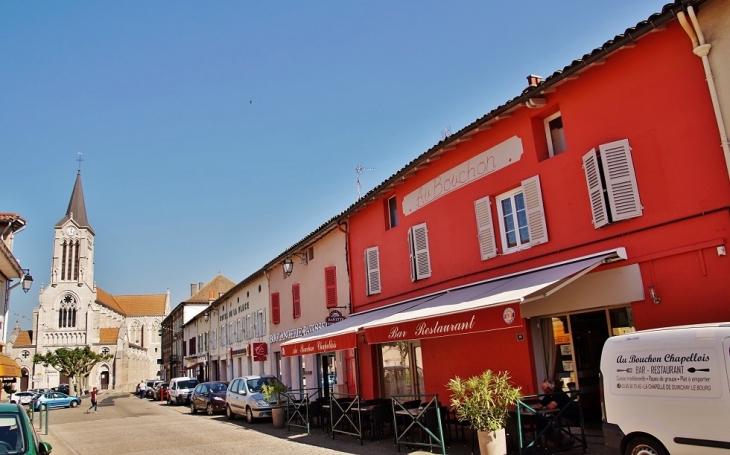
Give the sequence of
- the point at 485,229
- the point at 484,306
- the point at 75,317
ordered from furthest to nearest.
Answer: the point at 75,317, the point at 485,229, the point at 484,306

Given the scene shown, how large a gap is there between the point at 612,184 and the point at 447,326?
3625mm

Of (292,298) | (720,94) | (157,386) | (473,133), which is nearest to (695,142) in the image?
(720,94)

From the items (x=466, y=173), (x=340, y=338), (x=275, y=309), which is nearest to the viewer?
(x=466, y=173)

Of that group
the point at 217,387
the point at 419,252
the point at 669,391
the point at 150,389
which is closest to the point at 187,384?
the point at 217,387

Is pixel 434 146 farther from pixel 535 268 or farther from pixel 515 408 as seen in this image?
pixel 515 408

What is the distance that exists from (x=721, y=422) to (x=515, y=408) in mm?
3571

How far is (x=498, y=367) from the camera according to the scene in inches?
441

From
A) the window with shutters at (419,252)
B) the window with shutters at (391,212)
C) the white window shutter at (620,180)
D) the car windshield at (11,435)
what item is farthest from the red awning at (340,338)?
the car windshield at (11,435)

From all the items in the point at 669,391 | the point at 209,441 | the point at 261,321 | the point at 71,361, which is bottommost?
the point at 209,441

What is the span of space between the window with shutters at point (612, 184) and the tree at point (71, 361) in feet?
237

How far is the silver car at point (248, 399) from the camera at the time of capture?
18.4m

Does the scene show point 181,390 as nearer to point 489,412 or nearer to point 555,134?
point 489,412

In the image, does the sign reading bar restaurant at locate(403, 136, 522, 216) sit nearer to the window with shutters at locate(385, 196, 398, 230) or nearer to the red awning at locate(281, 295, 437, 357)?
the window with shutters at locate(385, 196, 398, 230)

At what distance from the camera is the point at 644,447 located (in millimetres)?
6508
